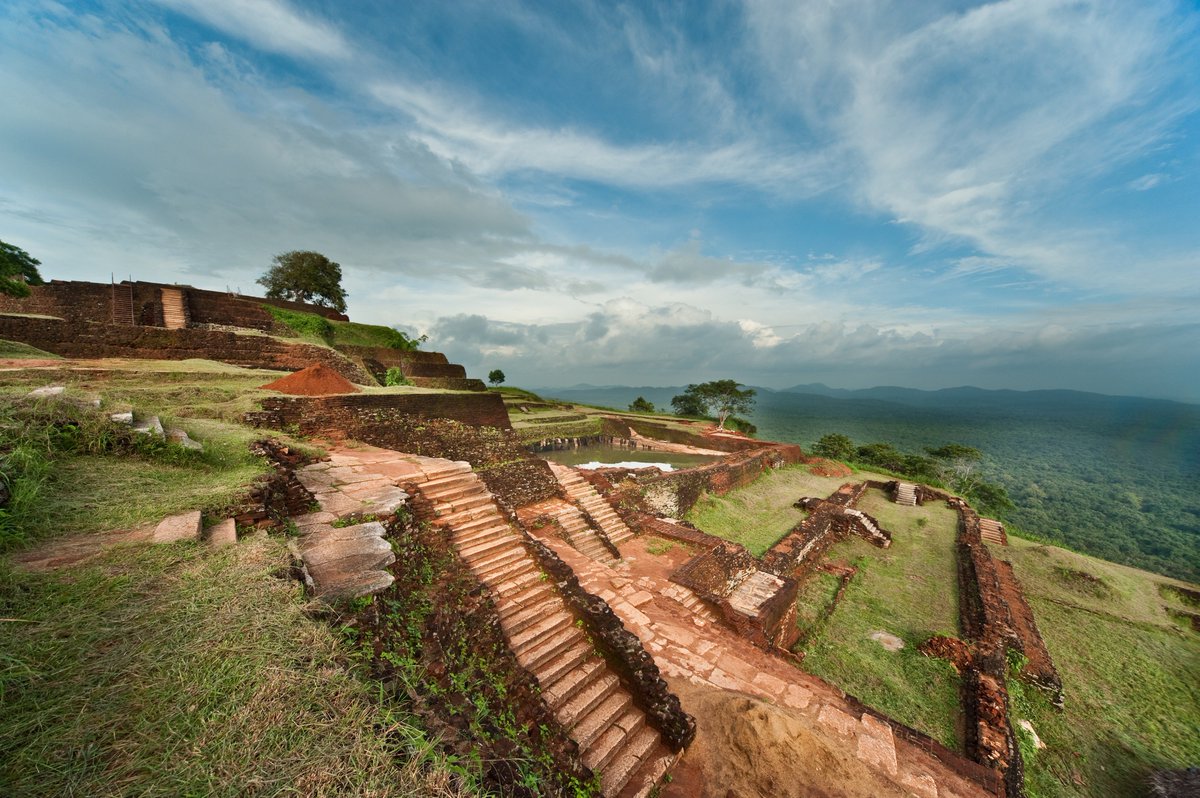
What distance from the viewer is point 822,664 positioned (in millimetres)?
7352

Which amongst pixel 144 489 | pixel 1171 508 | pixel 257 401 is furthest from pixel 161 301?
pixel 1171 508

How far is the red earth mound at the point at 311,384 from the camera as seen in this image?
11.1 m

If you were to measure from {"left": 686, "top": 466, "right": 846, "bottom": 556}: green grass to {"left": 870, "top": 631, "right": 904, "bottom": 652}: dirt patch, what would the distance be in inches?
137

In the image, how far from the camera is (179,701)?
1933 millimetres

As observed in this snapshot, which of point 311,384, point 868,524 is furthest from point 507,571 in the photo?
point 868,524

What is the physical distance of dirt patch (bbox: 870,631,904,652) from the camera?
799 centimetres

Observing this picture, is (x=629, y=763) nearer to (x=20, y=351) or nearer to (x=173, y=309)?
(x=20, y=351)

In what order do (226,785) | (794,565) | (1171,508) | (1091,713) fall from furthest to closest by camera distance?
(1171,508), (794,565), (1091,713), (226,785)

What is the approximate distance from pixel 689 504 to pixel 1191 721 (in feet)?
36.3

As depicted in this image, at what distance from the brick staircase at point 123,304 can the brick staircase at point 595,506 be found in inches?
679

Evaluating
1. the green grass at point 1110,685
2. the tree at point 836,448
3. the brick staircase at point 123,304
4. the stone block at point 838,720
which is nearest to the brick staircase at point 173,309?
the brick staircase at point 123,304

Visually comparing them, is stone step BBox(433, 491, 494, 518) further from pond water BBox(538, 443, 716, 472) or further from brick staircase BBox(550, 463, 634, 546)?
pond water BBox(538, 443, 716, 472)

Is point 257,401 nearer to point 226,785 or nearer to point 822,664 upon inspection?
point 226,785

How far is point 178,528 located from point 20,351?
40.2ft
